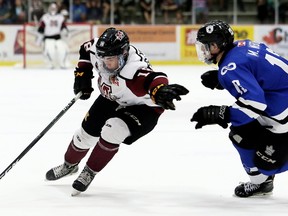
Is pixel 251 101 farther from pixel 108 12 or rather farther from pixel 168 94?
pixel 108 12

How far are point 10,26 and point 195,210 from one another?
10.4m

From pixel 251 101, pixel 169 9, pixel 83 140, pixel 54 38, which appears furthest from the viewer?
pixel 169 9

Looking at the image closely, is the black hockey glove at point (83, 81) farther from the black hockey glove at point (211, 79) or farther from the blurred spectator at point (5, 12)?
the blurred spectator at point (5, 12)

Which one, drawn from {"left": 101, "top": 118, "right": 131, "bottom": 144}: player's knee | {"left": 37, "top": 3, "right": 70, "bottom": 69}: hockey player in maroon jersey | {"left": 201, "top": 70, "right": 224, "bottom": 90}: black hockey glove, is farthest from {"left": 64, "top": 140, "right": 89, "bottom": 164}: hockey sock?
{"left": 37, "top": 3, "right": 70, "bottom": 69}: hockey player in maroon jersey

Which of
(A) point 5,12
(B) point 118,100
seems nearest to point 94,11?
(A) point 5,12

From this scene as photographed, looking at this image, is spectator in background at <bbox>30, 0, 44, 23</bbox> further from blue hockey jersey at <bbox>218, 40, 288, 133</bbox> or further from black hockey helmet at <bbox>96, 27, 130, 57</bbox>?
blue hockey jersey at <bbox>218, 40, 288, 133</bbox>

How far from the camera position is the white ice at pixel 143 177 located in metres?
3.39

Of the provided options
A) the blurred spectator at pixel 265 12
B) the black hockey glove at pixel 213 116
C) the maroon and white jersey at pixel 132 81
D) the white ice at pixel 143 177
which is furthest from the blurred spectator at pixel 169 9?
the black hockey glove at pixel 213 116

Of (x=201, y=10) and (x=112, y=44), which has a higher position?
(x=112, y=44)

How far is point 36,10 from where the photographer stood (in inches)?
532

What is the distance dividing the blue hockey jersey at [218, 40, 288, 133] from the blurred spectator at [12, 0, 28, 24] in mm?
11132

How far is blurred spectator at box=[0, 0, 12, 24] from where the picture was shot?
1417cm

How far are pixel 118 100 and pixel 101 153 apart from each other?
0.32 metres

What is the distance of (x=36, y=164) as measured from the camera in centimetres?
447
